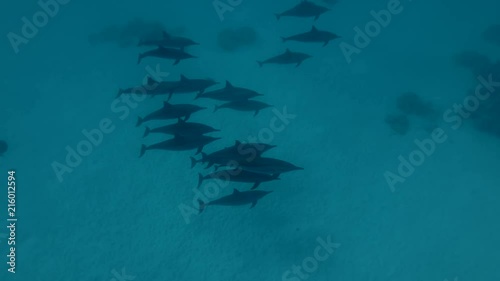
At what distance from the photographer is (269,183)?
35.6ft

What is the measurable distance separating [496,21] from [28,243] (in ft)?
65.8

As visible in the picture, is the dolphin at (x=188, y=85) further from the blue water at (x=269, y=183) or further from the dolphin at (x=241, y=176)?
the dolphin at (x=241, y=176)

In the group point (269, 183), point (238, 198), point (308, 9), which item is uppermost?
point (308, 9)

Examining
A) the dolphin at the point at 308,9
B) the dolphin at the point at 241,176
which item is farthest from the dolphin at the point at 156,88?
the dolphin at the point at 308,9

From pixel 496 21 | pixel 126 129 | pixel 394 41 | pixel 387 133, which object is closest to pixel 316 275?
pixel 387 133

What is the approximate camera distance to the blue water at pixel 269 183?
9.82m

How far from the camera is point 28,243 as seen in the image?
10133 millimetres

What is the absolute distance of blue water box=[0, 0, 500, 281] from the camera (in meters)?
9.82

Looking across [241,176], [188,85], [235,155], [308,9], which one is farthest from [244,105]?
[308,9]

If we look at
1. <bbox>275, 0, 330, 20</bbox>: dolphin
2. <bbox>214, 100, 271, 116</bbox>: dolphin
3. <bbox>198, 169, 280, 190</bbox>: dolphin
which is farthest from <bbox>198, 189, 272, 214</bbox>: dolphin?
<bbox>275, 0, 330, 20</bbox>: dolphin

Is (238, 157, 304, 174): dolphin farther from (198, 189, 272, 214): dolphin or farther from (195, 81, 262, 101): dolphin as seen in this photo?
(195, 81, 262, 101): dolphin

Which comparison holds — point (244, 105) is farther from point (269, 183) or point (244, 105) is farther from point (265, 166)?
point (265, 166)

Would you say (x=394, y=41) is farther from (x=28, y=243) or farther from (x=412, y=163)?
(x=28, y=243)

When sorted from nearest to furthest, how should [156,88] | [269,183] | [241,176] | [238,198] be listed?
[241,176]
[238,198]
[156,88]
[269,183]
